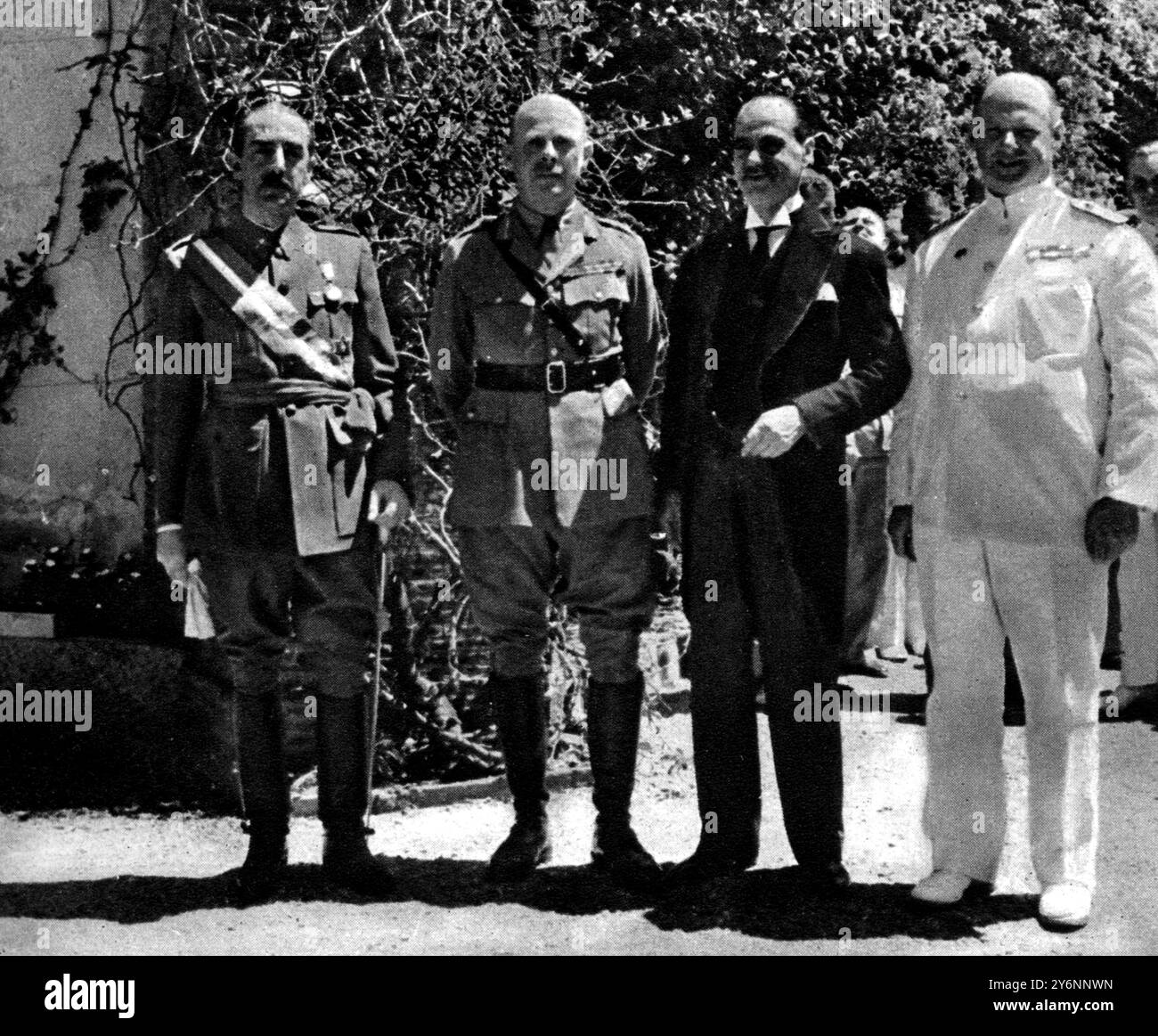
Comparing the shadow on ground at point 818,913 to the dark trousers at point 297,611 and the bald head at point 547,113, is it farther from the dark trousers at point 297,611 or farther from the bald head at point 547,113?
the bald head at point 547,113

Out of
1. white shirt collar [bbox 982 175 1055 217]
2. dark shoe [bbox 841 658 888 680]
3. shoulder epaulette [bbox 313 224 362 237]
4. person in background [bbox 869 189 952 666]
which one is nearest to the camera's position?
white shirt collar [bbox 982 175 1055 217]

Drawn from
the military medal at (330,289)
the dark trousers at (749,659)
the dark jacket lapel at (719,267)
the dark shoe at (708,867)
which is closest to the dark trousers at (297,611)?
the military medal at (330,289)

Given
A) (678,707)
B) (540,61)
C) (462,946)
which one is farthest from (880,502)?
(462,946)

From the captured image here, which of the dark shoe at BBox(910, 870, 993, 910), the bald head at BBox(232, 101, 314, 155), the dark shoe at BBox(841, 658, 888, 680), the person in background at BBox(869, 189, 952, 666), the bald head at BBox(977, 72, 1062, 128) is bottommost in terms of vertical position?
the dark shoe at BBox(910, 870, 993, 910)

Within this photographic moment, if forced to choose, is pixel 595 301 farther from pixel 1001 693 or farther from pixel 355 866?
pixel 355 866

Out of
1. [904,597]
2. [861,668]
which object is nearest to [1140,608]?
[861,668]

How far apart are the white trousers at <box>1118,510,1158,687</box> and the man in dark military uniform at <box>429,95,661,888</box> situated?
2588 millimetres

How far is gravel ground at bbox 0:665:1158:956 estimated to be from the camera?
5602 millimetres

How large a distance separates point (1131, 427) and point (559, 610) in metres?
2.60

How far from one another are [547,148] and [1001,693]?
2.06 meters

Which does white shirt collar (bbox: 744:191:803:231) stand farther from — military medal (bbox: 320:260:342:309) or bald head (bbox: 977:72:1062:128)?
military medal (bbox: 320:260:342:309)

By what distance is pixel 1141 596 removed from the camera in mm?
7906

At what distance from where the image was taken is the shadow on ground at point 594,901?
5.71 meters

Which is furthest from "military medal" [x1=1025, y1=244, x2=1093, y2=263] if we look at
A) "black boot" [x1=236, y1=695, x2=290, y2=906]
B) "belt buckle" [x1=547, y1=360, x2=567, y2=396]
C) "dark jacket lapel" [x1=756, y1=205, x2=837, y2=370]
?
"black boot" [x1=236, y1=695, x2=290, y2=906]
